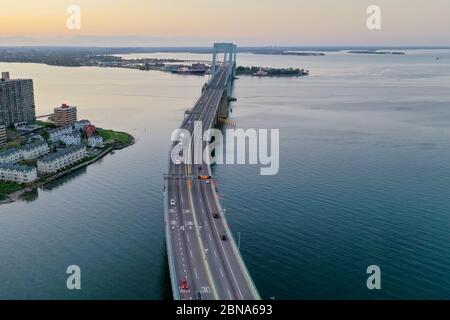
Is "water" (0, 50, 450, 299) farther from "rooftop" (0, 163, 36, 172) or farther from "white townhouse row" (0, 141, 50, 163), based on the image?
"white townhouse row" (0, 141, 50, 163)

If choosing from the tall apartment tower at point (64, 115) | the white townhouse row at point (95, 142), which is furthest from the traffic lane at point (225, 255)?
the tall apartment tower at point (64, 115)

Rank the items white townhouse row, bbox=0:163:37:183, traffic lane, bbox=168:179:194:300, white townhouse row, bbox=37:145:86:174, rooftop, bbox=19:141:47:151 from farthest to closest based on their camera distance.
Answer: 1. rooftop, bbox=19:141:47:151
2. white townhouse row, bbox=37:145:86:174
3. white townhouse row, bbox=0:163:37:183
4. traffic lane, bbox=168:179:194:300

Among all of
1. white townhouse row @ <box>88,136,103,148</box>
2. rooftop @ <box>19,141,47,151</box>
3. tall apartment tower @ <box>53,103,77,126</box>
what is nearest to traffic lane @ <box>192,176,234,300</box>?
rooftop @ <box>19,141,47,151</box>

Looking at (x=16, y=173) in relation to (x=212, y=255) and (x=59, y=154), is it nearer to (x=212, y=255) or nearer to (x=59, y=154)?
(x=59, y=154)

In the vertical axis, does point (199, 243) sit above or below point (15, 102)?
below

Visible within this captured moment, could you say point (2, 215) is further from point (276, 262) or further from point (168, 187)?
point (276, 262)

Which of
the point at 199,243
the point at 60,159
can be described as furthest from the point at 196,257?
the point at 60,159

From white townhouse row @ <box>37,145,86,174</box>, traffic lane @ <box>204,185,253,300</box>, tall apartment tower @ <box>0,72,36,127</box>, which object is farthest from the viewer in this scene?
tall apartment tower @ <box>0,72,36,127</box>
